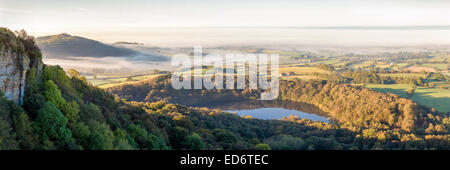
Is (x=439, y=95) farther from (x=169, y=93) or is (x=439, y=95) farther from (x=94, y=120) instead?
(x=94, y=120)

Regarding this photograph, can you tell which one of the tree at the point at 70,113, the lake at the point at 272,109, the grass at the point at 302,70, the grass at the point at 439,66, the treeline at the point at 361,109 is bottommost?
the lake at the point at 272,109

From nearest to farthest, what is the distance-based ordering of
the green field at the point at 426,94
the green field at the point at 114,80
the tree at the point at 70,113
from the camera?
the tree at the point at 70,113 < the green field at the point at 114,80 < the green field at the point at 426,94

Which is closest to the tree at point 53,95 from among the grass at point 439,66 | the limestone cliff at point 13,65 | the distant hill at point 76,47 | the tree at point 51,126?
the limestone cliff at point 13,65

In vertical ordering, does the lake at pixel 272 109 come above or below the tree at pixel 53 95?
below
